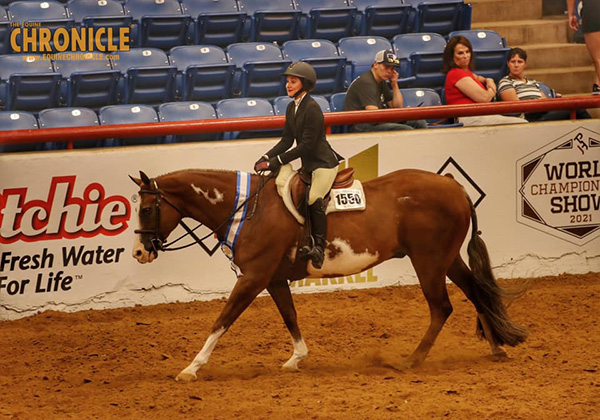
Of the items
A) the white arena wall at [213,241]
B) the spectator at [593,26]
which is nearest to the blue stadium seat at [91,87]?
the white arena wall at [213,241]

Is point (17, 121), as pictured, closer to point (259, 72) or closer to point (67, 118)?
point (67, 118)

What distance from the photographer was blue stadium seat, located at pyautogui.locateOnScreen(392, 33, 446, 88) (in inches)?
506

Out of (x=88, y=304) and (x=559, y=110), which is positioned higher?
(x=559, y=110)

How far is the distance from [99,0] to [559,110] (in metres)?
6.69

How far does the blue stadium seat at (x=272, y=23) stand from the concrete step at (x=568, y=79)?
3.83 metres

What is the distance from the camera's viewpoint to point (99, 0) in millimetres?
12812

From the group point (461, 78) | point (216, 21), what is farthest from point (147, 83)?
point (461, 78)

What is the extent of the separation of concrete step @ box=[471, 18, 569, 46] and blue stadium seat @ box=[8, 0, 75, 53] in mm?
6777

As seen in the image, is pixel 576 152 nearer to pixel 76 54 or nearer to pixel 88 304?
pixel 88 304

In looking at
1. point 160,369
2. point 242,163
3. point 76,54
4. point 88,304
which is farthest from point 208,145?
point 76,54

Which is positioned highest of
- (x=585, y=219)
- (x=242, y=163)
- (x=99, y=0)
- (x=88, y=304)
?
(x=99, y=0)

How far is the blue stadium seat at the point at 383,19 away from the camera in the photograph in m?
13.9

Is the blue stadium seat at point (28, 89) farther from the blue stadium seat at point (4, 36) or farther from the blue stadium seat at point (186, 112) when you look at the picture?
the blue stadium seat at point (186, 112)

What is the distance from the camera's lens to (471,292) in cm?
791
